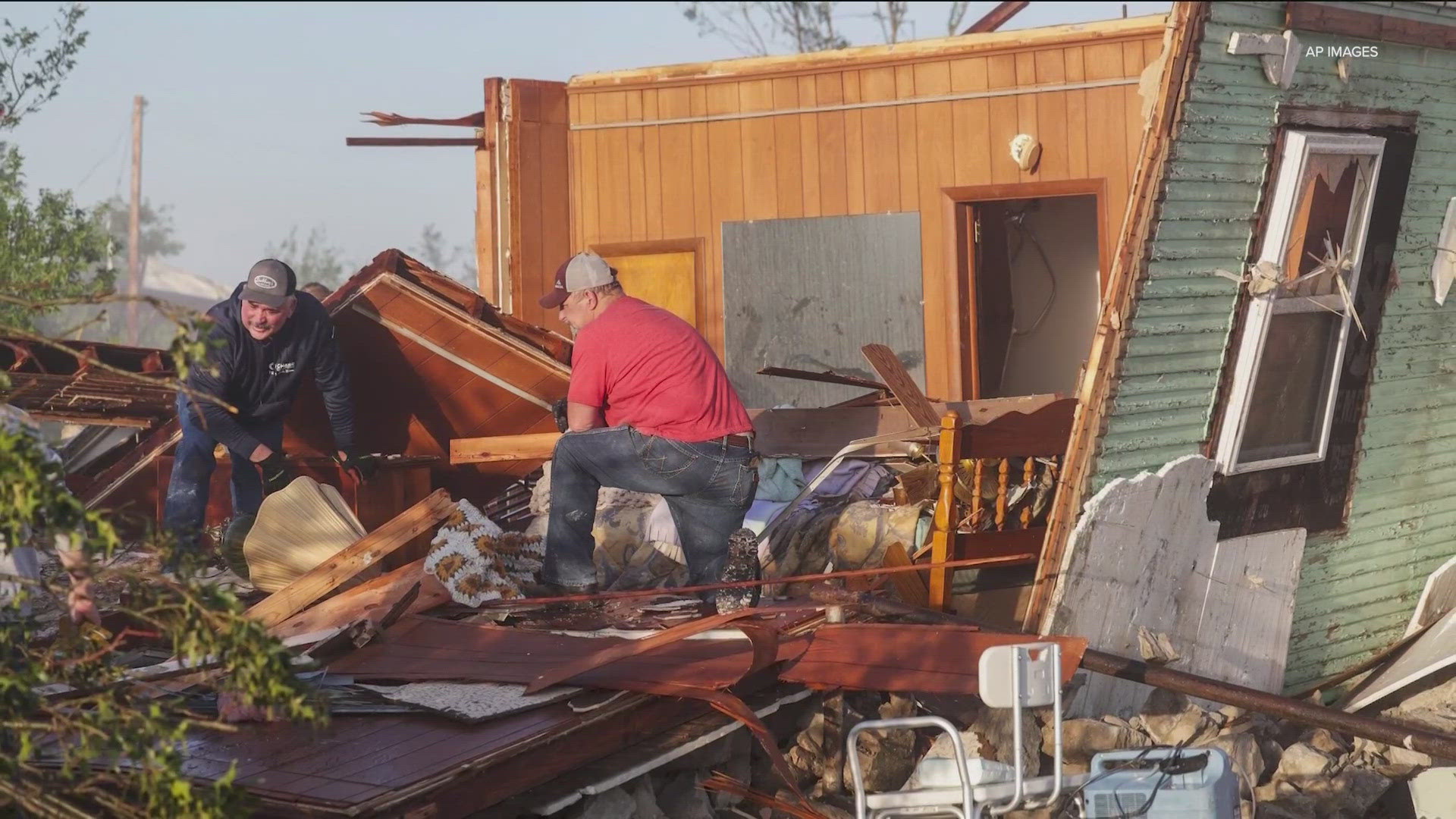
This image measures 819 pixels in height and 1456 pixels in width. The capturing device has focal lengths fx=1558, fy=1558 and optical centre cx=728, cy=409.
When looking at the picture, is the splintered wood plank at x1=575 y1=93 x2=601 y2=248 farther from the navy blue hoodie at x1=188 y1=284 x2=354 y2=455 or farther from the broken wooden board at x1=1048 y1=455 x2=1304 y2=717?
the broken wooden board at x1=1048 y1=455 x2=1304 y2=717

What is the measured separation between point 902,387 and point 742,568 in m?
1.43

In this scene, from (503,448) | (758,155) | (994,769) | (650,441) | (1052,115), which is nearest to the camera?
(994,769)

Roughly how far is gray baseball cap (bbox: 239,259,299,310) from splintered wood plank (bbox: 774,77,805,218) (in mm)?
4294

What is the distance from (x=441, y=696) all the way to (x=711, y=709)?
3.61ft

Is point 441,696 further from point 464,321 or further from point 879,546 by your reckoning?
point 464,321

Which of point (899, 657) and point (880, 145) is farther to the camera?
point (880, 145)

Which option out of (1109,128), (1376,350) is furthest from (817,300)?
(1376,350)

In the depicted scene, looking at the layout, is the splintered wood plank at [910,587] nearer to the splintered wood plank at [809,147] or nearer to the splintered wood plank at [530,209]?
the splintered wood plank at [809,147]

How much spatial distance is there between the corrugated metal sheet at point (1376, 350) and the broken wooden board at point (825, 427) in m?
0.96

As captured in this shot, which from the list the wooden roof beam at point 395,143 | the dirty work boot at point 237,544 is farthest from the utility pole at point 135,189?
the dirty work boot at point 237,544

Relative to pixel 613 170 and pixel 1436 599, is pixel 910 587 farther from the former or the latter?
pixel 613 170

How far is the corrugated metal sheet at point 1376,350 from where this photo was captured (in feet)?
24.0

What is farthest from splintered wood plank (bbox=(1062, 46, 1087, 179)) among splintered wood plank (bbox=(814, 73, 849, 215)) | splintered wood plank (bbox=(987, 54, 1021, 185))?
splintered wood plank (bbox=(814, 73, 849, 215))

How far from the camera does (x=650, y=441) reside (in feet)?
22.8
